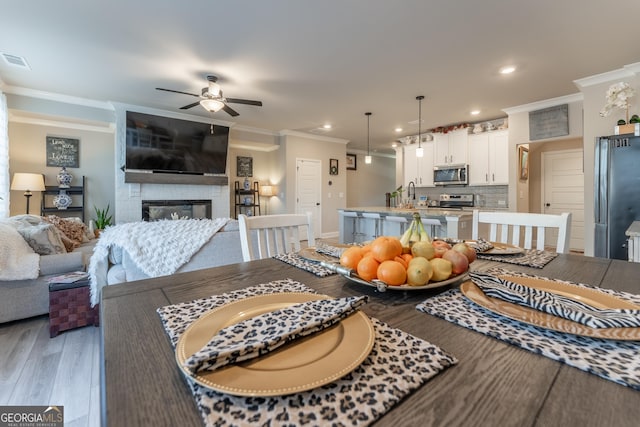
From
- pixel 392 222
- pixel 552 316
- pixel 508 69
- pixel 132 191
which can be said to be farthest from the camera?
pixel 132 191

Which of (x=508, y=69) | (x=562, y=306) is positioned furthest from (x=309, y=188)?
(x=562, y=306)

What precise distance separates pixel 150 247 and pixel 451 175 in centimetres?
541

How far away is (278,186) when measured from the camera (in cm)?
667

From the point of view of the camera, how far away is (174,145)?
5008 millimetres

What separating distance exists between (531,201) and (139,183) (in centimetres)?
730

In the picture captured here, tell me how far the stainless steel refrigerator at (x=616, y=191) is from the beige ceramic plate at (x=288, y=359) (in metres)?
3.54

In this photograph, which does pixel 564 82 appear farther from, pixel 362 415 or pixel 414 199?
pixel 362 415

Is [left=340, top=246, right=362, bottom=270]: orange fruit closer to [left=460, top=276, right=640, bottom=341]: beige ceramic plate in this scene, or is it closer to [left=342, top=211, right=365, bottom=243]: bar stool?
[left=460, top=276, right=640, bottom=341]: beige ceramic plate

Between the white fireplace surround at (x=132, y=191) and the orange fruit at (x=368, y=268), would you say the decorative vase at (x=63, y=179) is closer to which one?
the white fireplace surround at (x=132, y=191)

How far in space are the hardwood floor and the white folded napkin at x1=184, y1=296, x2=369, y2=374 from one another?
1455 millimetres

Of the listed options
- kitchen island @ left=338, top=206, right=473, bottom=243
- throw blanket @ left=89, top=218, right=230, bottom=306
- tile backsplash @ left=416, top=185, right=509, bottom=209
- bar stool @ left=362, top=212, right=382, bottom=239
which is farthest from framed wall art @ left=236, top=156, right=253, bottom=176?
tile backsplash @ left=416, top=185, right=509, bottom=209

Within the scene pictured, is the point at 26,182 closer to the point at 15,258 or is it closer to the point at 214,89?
the point at 15,258

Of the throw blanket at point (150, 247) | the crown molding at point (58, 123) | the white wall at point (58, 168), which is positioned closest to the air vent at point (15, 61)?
the crown molding at point (58, 123)

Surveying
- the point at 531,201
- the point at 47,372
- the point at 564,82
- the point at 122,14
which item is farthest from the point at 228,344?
the point at 531,201
